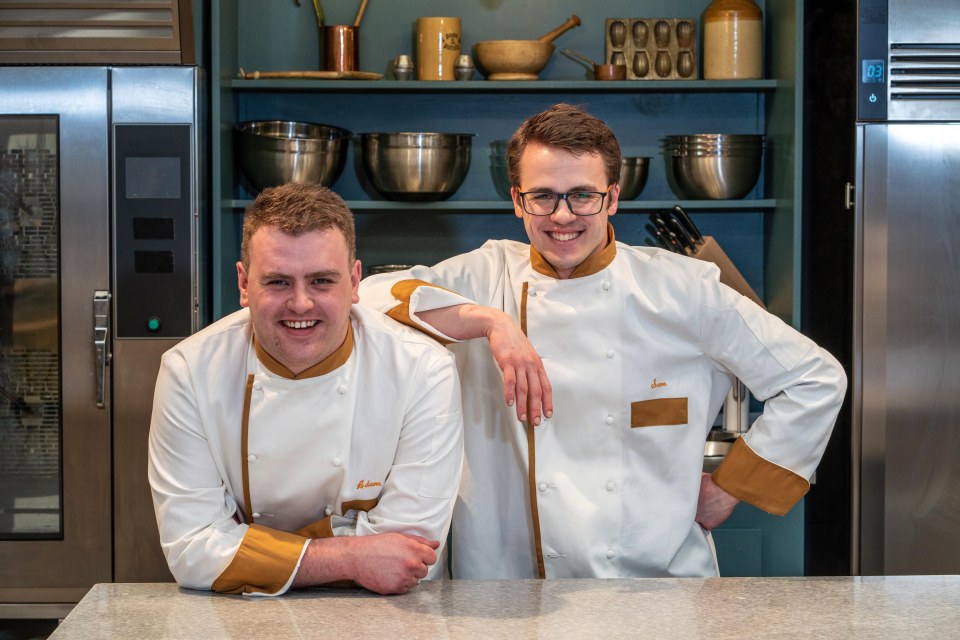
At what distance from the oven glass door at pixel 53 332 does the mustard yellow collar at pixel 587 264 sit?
4.46 feet

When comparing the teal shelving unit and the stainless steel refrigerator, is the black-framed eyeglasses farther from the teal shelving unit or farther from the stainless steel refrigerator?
the teal shelving unit

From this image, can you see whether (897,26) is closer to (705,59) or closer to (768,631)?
(705,59)

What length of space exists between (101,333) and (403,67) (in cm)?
121

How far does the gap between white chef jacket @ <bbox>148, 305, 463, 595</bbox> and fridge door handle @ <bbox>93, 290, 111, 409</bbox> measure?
117 cm

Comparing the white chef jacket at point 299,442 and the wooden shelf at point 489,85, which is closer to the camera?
the white chef jacket at point 299,442

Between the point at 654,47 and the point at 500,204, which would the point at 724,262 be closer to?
the point at 500,204

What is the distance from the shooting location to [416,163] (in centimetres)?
311

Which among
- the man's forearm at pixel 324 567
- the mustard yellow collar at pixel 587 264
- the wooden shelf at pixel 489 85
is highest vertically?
the wooden shelf at pixel 489 85

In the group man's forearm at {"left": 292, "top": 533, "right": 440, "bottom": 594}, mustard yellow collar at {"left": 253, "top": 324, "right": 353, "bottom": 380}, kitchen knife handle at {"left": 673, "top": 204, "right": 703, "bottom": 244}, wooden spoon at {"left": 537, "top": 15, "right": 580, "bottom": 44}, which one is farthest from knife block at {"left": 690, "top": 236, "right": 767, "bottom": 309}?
man's forearm at {"left": 292, "top": 533, "right": 440, "bottom": 594}

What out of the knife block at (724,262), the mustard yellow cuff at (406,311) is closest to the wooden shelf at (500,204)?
the knife block at (724,262)

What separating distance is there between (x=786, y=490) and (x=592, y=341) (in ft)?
1.51

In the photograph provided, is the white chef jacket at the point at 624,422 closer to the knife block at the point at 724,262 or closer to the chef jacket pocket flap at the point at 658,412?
the chef jacket pocket flap at the point at 658,412

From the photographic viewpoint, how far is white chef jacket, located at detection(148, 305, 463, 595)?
1.67 m

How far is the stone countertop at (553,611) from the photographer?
52.6 inches
